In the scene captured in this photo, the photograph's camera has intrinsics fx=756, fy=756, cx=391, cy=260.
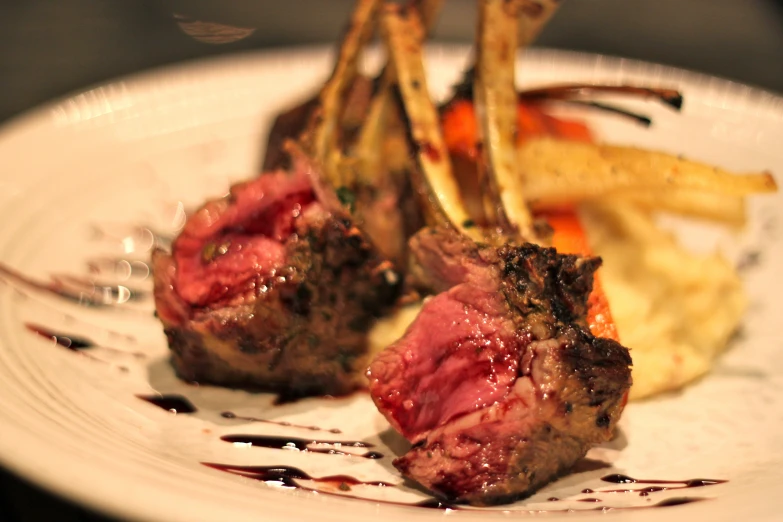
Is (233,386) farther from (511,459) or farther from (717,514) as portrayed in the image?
(717,514)

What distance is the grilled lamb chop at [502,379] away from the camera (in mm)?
2062

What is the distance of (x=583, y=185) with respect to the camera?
3076 mm

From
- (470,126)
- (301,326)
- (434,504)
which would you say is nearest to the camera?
(434,504)

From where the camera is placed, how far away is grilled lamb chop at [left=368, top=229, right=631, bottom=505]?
206cm

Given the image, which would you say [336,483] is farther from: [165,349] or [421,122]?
[421,122]

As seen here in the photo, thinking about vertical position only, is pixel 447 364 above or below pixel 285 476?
above

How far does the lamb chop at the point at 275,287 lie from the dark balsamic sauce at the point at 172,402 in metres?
0.11

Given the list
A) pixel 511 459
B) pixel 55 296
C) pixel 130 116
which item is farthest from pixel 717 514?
pixel 130 116

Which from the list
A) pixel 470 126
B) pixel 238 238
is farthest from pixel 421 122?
pixel 238 238

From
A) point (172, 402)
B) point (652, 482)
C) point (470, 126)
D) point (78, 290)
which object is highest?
point (470, 126)

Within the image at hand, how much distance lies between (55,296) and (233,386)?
38.2 inches

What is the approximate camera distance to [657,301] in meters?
3.09

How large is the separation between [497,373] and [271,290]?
0.82m

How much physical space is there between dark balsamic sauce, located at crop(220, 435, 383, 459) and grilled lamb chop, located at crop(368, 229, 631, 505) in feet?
0.84
